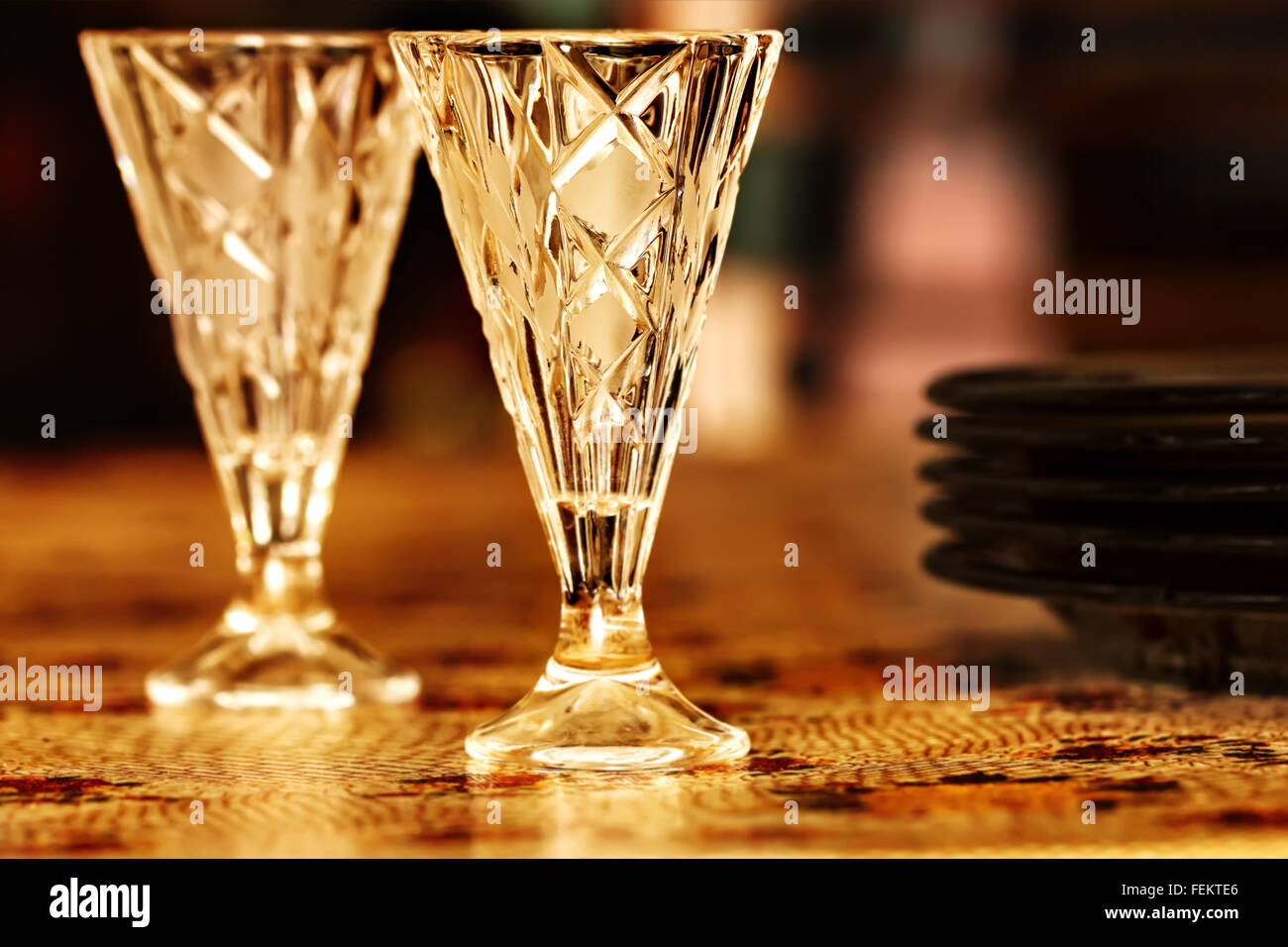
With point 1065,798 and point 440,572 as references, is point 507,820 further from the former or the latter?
point 440,572

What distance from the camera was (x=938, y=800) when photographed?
407 mm

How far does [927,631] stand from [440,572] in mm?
270

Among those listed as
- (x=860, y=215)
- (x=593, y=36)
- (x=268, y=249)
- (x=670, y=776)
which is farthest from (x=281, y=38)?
(x=860, y=215)

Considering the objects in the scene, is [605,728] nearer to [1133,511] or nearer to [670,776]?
[670,776]

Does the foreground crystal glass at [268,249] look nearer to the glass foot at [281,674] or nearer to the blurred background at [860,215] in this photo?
the glass foot at [281,674]

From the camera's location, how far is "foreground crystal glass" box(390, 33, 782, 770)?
447mm

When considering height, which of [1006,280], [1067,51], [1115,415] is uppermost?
[1067,51]

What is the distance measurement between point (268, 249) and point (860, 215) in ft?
8.10

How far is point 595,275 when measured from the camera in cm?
46

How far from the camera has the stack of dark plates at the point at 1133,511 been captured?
0.49 meters

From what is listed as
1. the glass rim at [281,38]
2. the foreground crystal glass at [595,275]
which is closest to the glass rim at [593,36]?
the foreground crystal glass at [595,275]

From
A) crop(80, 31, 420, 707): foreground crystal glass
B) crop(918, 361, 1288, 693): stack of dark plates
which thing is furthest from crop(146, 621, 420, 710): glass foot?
crop(918, 361, 1288, 693): stack of dark plates

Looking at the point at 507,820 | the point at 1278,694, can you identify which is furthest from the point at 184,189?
the point at 1278,694
